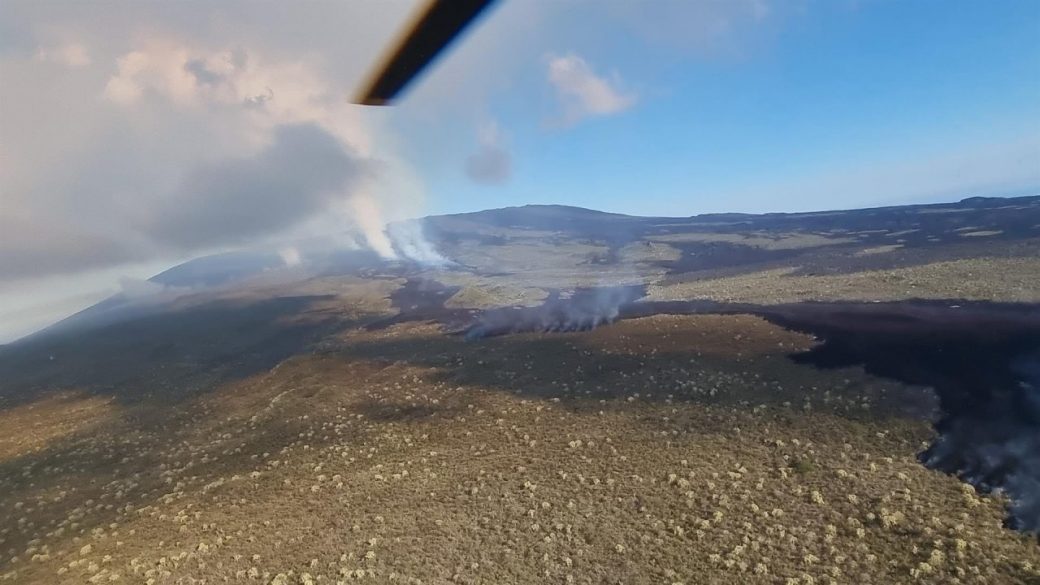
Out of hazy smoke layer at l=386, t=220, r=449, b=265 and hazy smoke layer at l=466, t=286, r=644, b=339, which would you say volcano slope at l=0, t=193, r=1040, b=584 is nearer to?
hazy smoke layer at l=466, t=286, r=644, b=339

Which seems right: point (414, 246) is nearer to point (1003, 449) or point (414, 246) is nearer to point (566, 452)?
point (566, 452)

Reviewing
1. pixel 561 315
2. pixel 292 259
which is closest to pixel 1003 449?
pixel 561 315

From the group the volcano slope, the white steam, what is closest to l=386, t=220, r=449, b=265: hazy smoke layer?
the white steam

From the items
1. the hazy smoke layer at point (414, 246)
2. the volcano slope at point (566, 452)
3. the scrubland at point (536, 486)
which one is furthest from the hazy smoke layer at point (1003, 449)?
the hazy smoke layer at point (414, 246)

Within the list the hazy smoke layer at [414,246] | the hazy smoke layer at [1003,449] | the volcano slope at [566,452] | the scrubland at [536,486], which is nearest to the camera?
the scrubland at [536,486]

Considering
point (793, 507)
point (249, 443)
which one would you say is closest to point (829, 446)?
point (793, 507)

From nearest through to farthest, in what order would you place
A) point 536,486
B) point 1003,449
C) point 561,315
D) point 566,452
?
point 1003,449 → point 536,486 → point 566,452 → point 561,315

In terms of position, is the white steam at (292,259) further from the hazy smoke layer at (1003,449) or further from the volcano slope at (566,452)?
the hazy smoke layer at (1003,449)

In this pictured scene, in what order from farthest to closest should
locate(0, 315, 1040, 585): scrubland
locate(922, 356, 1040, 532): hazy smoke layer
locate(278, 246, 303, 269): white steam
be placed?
locate(278, 246, 303, 269): white steam, locate(922, 356, 1040, 532): hazy smoke layer, locate(0, 315, 1040, 585): scrubland
